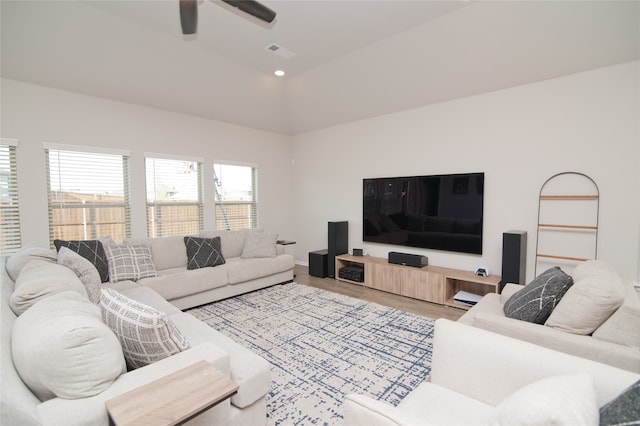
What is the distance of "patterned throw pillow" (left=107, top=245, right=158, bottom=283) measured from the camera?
332 centimetres

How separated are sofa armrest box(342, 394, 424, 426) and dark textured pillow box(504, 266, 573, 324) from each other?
1372 millimetres

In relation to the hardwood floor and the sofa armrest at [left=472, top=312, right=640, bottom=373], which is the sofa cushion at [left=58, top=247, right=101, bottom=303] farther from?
the sofa armrest at [left=472, top=312, right=640, bottom=373]

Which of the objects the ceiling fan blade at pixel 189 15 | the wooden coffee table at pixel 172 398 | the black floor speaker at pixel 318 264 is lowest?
the black floor speaker at pixel 318 264

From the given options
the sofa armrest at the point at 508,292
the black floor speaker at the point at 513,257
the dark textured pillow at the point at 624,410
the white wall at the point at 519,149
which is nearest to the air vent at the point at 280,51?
the white wall at the point at 519,149

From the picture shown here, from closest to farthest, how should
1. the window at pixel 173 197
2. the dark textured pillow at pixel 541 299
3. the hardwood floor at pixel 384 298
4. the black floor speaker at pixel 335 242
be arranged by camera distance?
the dark textured pillow at pixel 541 299, the hardwood floor at pixel 384 298, the window at pixel 173 197, the black floor speaker at pixel 335 242

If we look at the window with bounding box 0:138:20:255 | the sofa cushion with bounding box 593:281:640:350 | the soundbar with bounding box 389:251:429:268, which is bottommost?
the soundbar with bounding box 389:251:429:268

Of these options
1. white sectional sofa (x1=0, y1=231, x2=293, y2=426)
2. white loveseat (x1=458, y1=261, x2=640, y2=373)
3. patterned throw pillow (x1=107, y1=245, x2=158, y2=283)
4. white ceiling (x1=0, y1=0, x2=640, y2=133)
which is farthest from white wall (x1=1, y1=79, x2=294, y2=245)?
white loveseat (x1=458, y1=261, x2=640, y2=373)

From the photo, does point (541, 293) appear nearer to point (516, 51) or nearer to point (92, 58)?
point (516, 51)

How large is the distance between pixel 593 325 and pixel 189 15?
10.7ft

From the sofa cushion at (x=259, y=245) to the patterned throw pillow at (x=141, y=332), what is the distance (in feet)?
10.2

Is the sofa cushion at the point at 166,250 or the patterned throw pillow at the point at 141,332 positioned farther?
the sofa cushion at the point at 166,250

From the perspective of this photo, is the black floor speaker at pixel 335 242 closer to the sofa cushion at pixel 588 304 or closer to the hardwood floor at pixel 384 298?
the hardwood floor at pixel 384 298

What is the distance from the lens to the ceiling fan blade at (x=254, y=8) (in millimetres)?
1937

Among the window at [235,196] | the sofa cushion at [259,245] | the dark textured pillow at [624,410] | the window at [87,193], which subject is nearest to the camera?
the dark textured pillow at [624,410]
